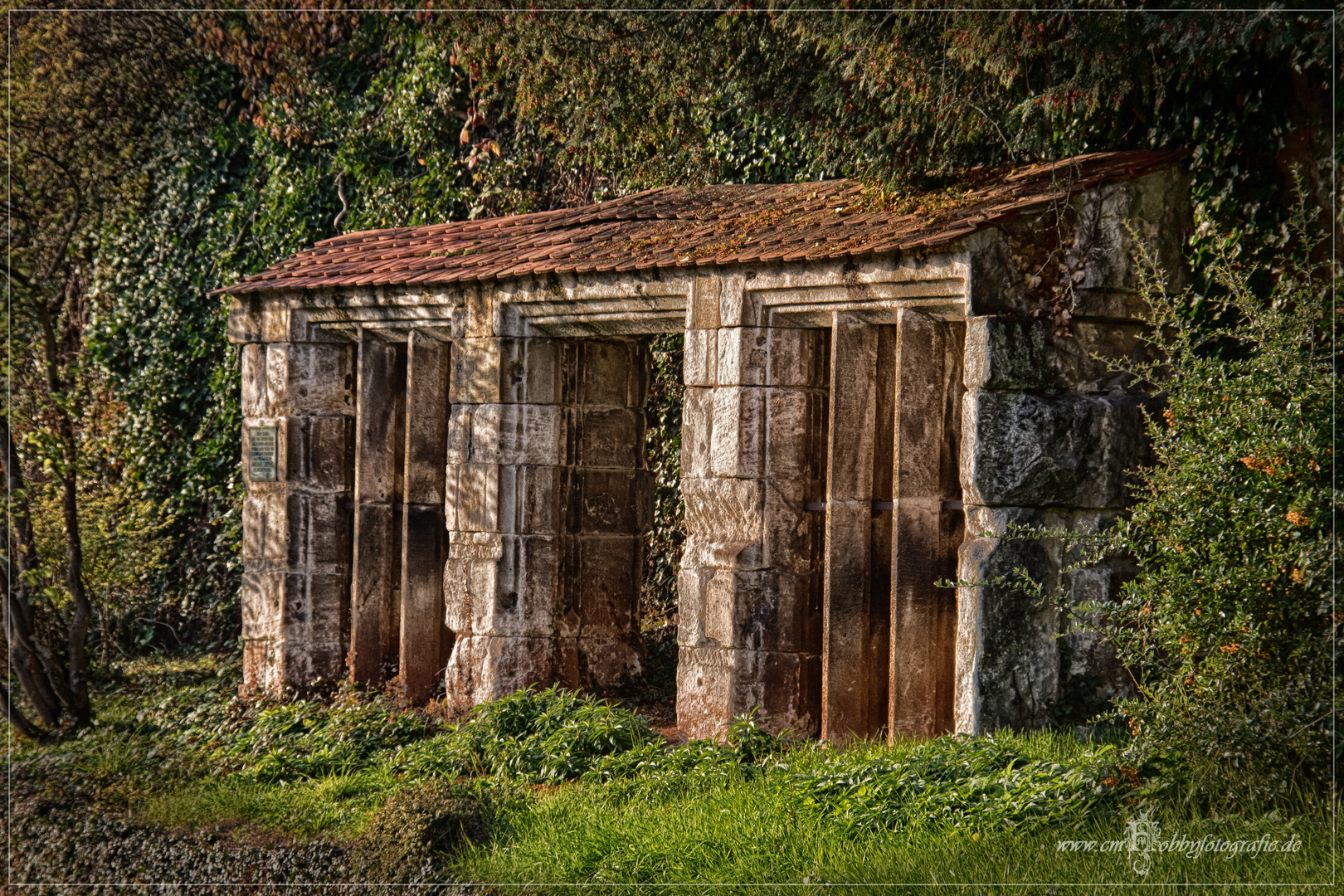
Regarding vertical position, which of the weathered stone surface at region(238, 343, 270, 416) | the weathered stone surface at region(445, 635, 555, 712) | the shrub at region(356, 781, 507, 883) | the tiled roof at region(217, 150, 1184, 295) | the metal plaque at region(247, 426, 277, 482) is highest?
the tiled roof at region(217, 150, 1184, 295)

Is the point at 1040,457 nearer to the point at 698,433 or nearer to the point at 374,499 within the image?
the point at 698,433

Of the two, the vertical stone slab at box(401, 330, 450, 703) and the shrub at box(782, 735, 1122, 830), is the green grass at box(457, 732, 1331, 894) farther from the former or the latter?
the vertical stone slab at box(401, 330, 450, 703)

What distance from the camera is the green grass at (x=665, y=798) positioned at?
174 inches

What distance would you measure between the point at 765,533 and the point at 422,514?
269 cm

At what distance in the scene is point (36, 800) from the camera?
682 centimetres

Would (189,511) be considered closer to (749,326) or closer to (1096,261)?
(749,326)

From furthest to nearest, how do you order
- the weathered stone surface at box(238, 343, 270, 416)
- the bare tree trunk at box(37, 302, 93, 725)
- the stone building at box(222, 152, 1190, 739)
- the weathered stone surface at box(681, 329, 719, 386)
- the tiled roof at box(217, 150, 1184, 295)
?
1. the weathered stone surface at box(238, 343, 270, 416)
2. the bare tree trunk at box(37, 302, 93, 725)
3. the weathered stone surface at box(681, 329, 719, 386)
4. the tiled roof at box(217, 150, 1184, 295)
5. the stone building at box(222, 152, 1190, 739)

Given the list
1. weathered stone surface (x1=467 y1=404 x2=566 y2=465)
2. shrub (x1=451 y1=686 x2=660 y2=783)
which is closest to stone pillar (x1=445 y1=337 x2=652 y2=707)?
weathered stone surface (x1=467 y1=404 x2=566 y2=465)

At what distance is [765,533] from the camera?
672 centimetres

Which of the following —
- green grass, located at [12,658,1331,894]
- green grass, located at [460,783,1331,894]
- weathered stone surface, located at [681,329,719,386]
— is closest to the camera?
green grass, located at [460,783,1331,894]

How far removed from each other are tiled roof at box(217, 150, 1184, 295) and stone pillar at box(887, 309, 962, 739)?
0.56m

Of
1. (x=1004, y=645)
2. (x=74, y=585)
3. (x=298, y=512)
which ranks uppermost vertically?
(x=298, y=512)

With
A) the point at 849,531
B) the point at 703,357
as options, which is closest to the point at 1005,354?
the point at 849,531

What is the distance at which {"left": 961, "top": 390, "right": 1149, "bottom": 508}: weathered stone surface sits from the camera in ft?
19.0
